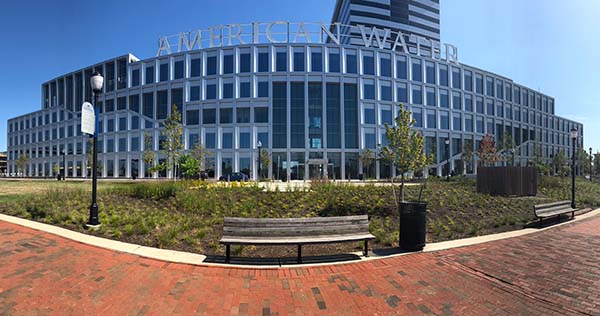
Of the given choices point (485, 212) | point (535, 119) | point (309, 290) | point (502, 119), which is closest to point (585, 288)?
point (309, 290)

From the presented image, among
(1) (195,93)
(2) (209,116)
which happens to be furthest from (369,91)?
(1) (195,93)

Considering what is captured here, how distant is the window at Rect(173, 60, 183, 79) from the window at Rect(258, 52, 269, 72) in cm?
1401

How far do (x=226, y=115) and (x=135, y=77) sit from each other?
2068cm

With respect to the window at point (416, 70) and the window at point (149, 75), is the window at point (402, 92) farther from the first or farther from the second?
the window at point (149, 75)

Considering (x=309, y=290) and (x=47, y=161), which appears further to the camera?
(x=47, y=161)

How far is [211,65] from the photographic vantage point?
1730 inches

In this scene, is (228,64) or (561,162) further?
(561,162)

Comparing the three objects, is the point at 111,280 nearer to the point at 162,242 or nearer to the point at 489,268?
the point at 162,242

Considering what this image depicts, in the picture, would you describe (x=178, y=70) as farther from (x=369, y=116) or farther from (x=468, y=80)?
(x=468, y=80)

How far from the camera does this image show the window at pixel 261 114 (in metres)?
42.5

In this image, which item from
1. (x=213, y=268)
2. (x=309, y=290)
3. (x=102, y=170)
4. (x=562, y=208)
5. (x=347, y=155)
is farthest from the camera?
(x=102, y=170)

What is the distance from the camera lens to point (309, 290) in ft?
12.5

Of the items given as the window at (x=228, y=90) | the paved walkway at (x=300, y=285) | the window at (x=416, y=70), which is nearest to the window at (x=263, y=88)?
the window at (x=228, y=90)

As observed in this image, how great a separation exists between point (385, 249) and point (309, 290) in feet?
8.10
